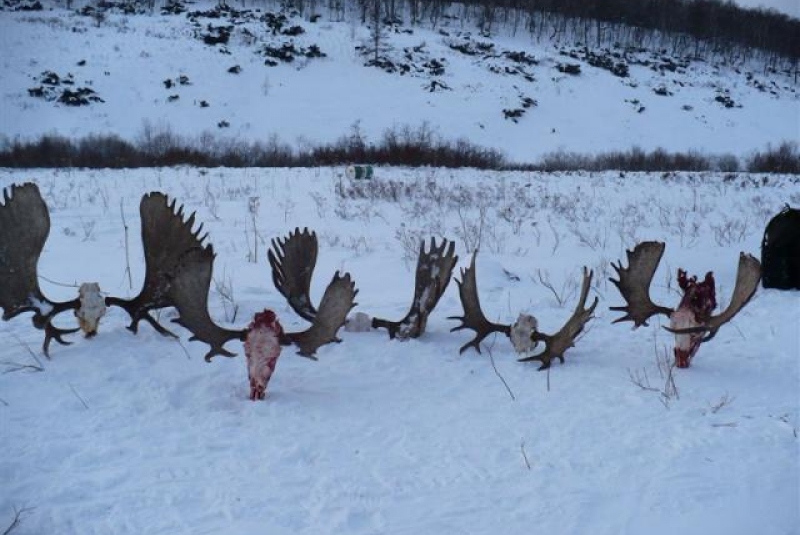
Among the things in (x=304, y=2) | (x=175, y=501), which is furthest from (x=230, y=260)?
(x=304, y=2)

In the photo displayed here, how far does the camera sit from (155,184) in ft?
35.4

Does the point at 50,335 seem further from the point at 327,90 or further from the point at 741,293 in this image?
the point at 327,90

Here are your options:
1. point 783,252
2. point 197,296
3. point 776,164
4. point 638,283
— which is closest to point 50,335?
point 197,296

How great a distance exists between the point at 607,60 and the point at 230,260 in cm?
4208

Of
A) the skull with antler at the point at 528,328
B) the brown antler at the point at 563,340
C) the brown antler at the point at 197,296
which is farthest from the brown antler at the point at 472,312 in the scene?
the brown antler at the point at 197,296

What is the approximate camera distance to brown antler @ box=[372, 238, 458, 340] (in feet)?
11.6

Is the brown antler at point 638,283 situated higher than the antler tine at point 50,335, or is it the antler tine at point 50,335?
the brown antler at point 638,283

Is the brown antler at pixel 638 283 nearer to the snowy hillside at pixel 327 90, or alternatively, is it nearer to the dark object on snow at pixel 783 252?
the dark object on snow at pixel 783 252

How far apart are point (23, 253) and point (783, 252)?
211 inches

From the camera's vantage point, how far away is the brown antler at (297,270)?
3.64m

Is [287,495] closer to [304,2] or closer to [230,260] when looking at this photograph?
[230,260]

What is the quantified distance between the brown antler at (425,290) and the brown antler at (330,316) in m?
0.80

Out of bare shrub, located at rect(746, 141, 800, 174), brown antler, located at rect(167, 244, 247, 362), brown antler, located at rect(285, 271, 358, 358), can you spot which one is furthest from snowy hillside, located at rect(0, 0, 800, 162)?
brown antler, located at rect(285, 271, 358, 358)

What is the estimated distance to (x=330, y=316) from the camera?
278cm
